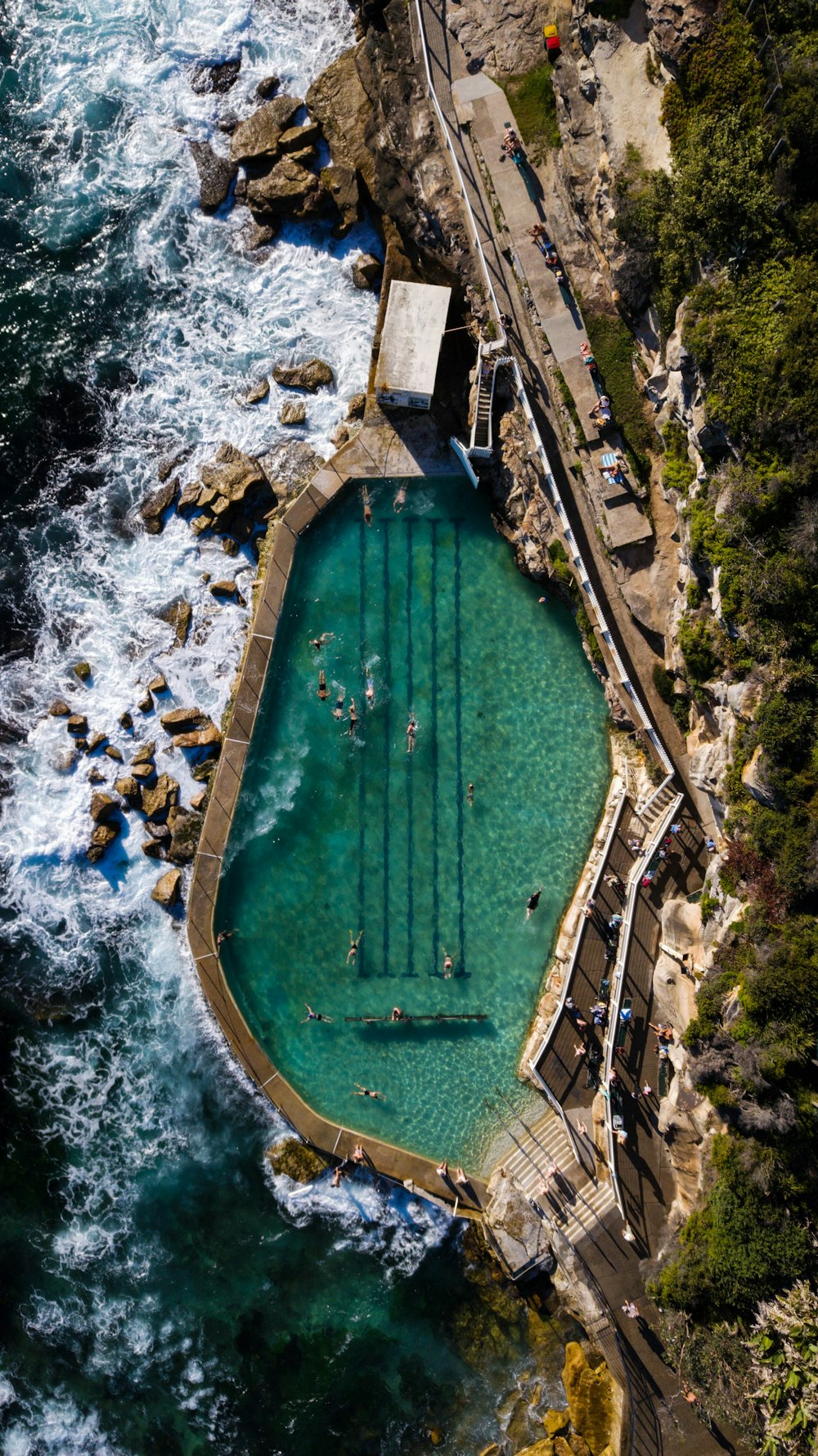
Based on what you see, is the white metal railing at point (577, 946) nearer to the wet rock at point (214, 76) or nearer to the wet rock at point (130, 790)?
the wet rock at point (130, 790)

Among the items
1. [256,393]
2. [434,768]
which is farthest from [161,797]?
[256,393]

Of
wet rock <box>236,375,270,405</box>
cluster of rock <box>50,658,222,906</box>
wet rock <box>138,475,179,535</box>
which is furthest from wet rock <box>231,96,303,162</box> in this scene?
cluster of rock <box>50,658,222,906</box>

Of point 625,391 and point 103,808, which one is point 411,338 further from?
point 103,808

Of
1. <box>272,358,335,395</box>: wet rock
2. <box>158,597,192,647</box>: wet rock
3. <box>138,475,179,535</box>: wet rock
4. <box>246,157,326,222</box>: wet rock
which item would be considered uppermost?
<box>246,157,326,222</box>: wet rock

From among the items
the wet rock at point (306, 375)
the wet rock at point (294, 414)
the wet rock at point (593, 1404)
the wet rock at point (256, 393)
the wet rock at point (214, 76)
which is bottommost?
the wet rock at point (593, 1404)

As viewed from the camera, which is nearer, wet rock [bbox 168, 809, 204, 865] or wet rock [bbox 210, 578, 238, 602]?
wet rock [bbox 168, 809, 204, 865]

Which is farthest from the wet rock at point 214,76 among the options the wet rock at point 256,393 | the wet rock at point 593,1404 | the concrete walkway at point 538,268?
the wet rock at point 593,1404

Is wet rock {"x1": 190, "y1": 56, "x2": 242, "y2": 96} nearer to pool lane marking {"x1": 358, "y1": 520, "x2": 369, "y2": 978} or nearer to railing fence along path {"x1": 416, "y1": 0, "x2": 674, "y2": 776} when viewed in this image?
railing fence along path {"x1": 416, "y1": 0, "x2": 674, "y2": 776}
